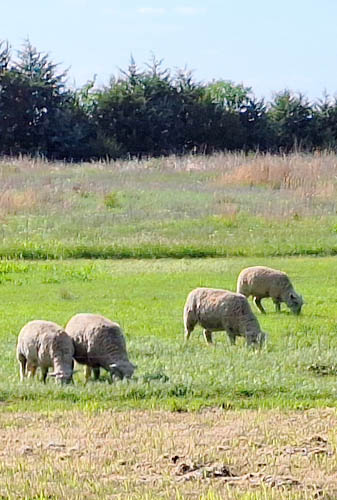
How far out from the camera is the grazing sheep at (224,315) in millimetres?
14234

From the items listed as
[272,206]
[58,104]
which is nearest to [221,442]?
[272,206]

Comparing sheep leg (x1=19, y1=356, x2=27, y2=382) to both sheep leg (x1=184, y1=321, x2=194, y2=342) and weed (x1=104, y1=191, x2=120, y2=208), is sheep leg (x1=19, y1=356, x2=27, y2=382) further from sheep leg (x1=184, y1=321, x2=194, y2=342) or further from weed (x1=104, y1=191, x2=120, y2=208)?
weed (x1=104, y1=191, x2=120, y2=208)

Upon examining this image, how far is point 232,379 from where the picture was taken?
465 inches

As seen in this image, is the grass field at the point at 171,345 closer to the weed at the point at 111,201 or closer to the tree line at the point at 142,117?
the weed at the point at 111,201

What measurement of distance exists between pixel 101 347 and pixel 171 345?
7.66 feet

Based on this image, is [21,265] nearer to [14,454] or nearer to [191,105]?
[14,454]

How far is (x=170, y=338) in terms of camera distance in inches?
587

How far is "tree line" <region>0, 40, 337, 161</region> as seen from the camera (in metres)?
A: 57.6

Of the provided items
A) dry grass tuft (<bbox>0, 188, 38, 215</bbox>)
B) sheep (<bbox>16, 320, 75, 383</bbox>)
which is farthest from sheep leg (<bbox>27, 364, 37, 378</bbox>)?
dry grass tuft (<bbox>0, 188, 38, 215</bbox>)

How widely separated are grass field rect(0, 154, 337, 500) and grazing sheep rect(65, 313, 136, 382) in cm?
29

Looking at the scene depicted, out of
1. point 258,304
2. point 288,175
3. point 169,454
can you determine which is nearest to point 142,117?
point 288,175

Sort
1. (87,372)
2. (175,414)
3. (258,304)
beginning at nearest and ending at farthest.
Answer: (175,414)
(87,372)
(258,304)

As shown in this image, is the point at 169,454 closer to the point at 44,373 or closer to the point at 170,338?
the point at 44,373

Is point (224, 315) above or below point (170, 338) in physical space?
above
